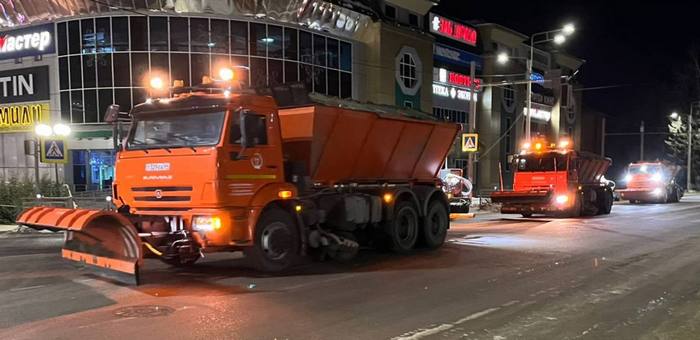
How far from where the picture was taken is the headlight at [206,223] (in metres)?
8.68

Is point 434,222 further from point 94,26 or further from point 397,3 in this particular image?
point 397,3

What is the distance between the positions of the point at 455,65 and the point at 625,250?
107 ft

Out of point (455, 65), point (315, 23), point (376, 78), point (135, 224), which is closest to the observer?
point (135, 224)

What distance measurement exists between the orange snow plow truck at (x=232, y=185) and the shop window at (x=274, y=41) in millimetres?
19480

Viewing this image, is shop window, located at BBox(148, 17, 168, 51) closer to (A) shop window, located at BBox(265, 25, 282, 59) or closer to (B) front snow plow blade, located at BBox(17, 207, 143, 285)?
(A) shop window, located at BBox(265, 25, 282, 59)

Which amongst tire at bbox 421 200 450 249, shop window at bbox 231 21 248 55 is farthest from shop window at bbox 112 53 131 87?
tire at bbox 421 200 450 249

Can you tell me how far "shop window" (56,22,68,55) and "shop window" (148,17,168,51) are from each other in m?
4.30

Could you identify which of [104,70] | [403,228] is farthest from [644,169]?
[104,70]

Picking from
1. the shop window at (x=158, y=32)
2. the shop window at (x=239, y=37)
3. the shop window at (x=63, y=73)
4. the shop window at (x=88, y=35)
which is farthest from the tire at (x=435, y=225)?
the shop window at (x=63, y=73)

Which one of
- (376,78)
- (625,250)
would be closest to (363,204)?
(625,250)

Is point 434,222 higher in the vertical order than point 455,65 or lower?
lower

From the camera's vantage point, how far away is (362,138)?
11.2 metres

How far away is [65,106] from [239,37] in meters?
9.09

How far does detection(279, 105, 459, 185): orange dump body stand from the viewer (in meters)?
10.1
